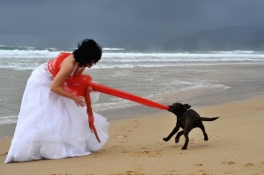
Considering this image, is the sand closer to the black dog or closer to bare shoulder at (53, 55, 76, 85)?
the black dog

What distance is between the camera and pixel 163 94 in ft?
40.7

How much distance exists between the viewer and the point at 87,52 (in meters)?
5.02

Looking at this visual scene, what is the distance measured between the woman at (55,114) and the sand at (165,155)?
0.19 meters

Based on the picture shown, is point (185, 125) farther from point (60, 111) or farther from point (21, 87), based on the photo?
point (21, 87)

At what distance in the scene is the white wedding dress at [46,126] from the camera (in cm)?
512

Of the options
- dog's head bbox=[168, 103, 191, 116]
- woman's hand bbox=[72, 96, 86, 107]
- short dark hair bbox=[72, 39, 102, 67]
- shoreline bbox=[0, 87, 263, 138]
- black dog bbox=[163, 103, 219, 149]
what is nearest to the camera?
short dark hair bbox=[72, 39, 102, 67]

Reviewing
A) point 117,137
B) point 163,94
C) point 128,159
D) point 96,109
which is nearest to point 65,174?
point 128,159

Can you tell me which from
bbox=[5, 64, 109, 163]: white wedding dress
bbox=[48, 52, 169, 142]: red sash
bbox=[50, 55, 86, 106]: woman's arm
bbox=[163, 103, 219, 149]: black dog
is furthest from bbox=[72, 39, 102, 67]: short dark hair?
bbox=[163, 103, 219, 149]: black dog

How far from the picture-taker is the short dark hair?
5023 mm

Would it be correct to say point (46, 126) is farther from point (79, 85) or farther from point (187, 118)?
point (187, 118)

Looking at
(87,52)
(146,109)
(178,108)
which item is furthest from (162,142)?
(146,109)

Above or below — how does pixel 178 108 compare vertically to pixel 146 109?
above

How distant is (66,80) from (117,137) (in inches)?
77.8

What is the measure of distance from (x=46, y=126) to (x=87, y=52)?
43.4 inches
